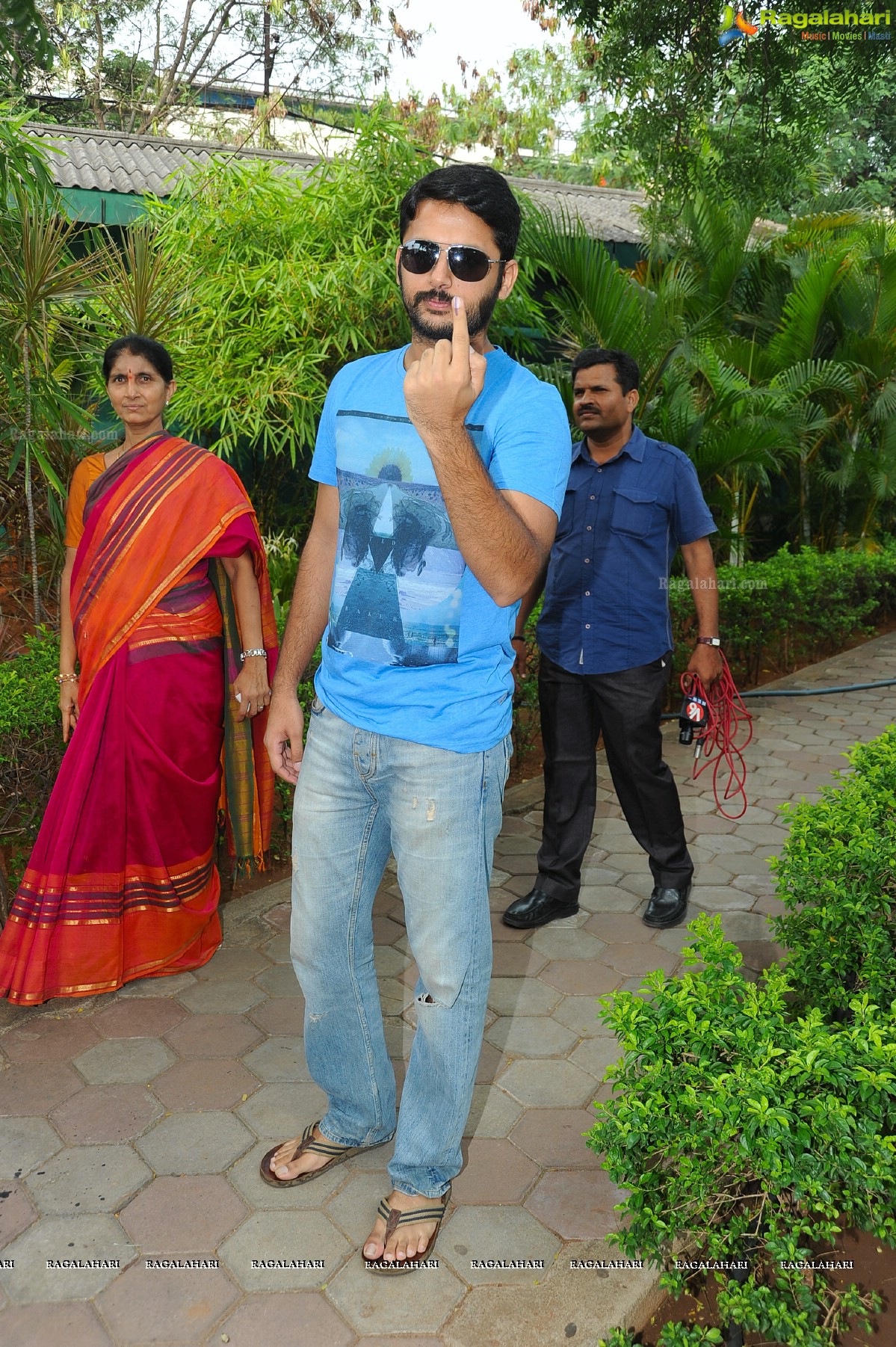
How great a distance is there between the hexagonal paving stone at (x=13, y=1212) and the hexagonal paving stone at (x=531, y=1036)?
128 centimetres

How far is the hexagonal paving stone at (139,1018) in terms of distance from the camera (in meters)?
3.03

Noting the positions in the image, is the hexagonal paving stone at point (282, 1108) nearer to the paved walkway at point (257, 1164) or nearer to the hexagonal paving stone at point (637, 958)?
the paved walkway at point (257, 1164)

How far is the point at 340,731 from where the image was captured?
205 centimetres

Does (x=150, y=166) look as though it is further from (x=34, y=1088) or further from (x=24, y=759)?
(x=34, y=1088)

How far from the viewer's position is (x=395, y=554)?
6.37ft

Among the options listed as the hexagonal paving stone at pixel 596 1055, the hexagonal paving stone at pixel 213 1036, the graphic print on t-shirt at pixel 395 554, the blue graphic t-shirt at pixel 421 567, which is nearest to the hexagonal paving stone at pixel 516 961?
the hexagonal paving stone at pixel 596 1055

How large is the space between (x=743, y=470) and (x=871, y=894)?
523cm

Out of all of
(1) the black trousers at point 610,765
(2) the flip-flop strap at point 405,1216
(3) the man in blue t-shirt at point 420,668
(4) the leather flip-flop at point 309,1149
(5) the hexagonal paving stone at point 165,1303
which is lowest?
(5) the hexagonal paving stone at point 165,1303

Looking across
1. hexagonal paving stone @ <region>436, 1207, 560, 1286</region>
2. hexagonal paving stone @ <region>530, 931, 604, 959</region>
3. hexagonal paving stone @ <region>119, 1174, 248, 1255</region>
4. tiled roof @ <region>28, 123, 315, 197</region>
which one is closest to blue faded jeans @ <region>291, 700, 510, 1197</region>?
hexagonal paving stone @ <region>436, 1207, 560, 1286</region>

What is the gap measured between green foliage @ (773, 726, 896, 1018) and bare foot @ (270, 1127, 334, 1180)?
115 centimetres

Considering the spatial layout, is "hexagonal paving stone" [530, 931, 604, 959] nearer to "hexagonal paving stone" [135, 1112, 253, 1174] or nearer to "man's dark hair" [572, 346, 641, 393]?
"hexagonal paving stone" [135, 1112, 253, 1174]

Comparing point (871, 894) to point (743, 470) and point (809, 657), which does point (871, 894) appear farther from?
point (809, 657)

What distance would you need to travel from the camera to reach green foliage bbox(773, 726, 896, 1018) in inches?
93.2

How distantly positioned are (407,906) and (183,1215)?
3.06 feet
